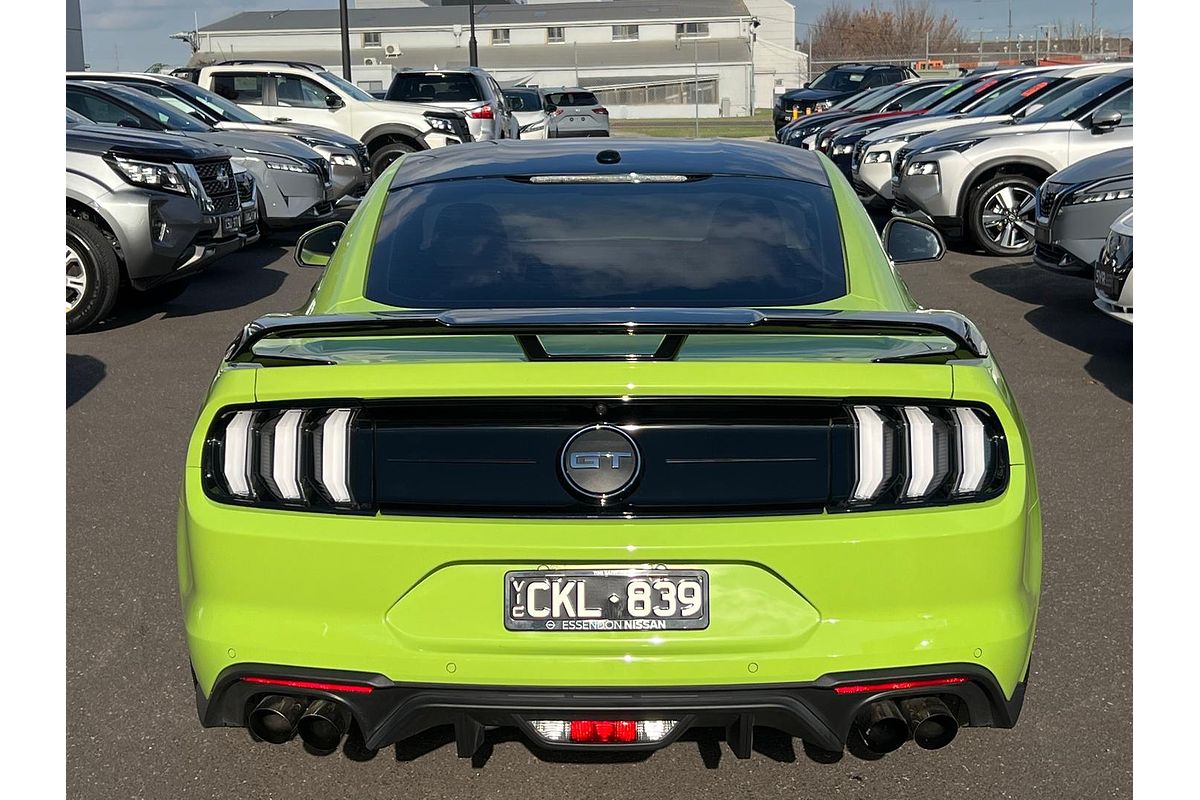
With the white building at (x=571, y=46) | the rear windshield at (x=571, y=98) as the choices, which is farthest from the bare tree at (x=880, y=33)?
the rear windshield at (x=571, y=98)

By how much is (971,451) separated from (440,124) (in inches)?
718

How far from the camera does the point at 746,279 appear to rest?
3.75 metres

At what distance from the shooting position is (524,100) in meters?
36.4

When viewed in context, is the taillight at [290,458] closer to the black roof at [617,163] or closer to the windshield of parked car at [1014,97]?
the black roof at [617,163]

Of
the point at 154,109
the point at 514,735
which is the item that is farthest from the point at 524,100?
the point at 514,735

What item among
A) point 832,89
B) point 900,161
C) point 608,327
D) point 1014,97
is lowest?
point 608,327

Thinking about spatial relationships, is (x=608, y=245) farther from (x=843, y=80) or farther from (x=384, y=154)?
(x=843, y=80)

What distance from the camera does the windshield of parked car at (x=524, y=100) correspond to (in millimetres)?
36188

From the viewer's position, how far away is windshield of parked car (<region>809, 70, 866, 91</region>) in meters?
31.5

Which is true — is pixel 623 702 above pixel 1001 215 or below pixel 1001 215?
below

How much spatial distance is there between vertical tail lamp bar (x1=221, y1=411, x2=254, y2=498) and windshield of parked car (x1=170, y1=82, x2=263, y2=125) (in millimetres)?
14052

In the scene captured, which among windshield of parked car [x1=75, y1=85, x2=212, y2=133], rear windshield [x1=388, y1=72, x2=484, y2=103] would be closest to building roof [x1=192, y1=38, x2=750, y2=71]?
rear windshield [x1=388, y1=72, x2=484, y2=103]

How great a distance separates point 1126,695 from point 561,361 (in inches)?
81.1
